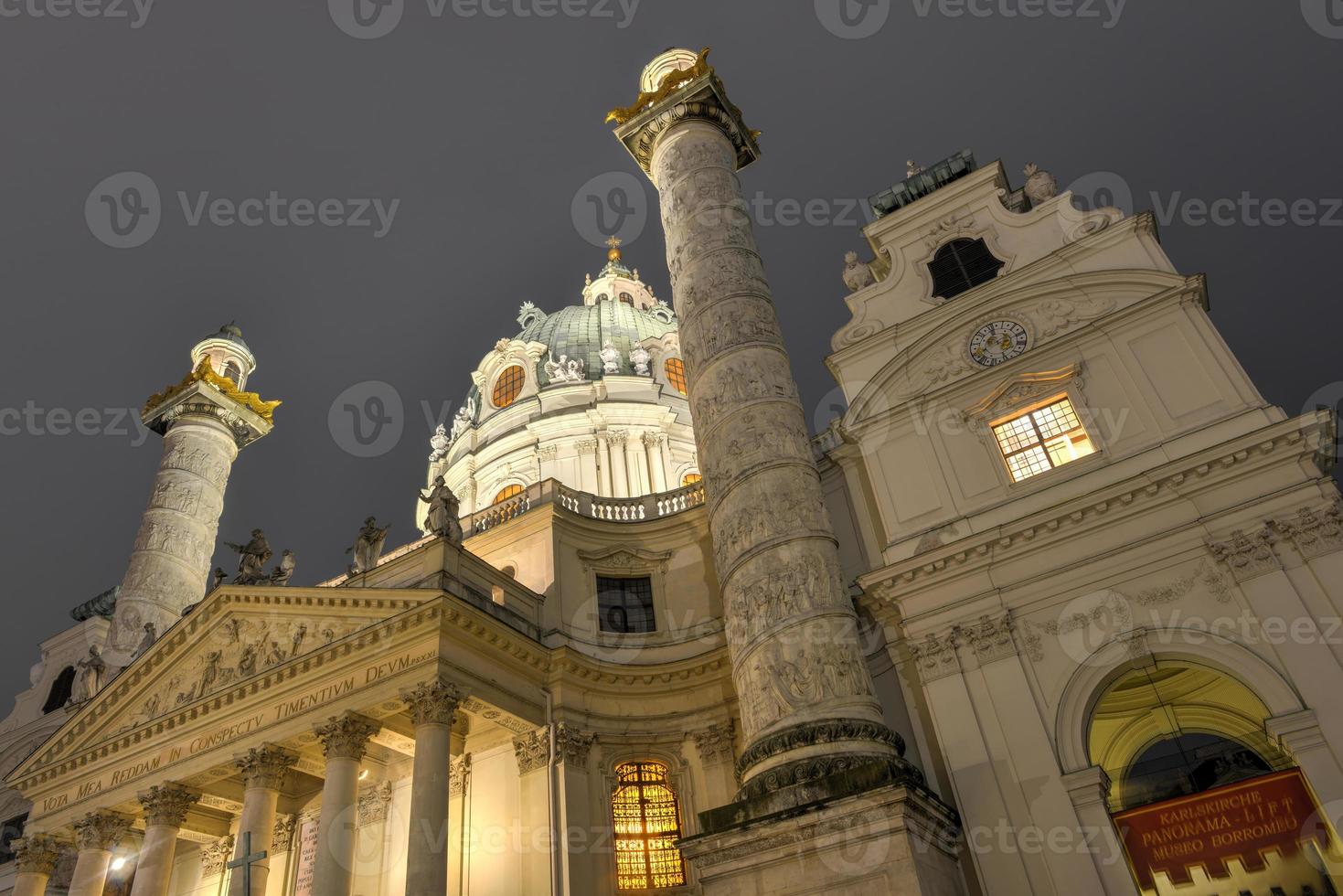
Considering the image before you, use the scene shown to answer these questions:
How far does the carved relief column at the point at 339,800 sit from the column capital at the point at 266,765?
104cm

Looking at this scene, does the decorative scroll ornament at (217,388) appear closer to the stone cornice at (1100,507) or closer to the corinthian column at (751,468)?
the corinthian column at (751,468)

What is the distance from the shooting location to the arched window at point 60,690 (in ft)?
111

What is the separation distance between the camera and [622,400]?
3866 centimetres

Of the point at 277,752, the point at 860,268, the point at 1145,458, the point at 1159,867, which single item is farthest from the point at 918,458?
the point at 277,752

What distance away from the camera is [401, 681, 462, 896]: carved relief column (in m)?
16.4

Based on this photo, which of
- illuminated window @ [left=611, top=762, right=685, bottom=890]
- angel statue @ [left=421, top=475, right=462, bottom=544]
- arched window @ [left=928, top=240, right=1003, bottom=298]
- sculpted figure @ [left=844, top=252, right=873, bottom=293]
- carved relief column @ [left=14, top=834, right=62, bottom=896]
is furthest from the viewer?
sculpted figure @ [left=844, top=252, right=873, bottom=293]

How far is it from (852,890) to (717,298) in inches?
437

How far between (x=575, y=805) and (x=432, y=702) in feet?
13.7

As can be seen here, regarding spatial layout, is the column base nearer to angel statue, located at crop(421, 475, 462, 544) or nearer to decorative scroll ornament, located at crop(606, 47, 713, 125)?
angel statue, located at crop(421, 475, 462, 544)

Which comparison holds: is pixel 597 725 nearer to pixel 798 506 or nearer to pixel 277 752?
pixel 277 752

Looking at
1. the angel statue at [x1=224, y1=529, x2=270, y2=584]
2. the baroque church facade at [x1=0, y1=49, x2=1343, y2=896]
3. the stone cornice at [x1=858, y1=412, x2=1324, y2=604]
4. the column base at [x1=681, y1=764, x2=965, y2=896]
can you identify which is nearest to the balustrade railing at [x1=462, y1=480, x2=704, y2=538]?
the baroque church facade at [x1=0, y1=49, x2=1343, y2=896]

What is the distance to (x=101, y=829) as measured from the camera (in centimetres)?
2197

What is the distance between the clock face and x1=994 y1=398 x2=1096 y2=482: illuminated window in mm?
1546

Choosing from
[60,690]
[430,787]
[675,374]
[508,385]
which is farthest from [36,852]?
[675,374]
